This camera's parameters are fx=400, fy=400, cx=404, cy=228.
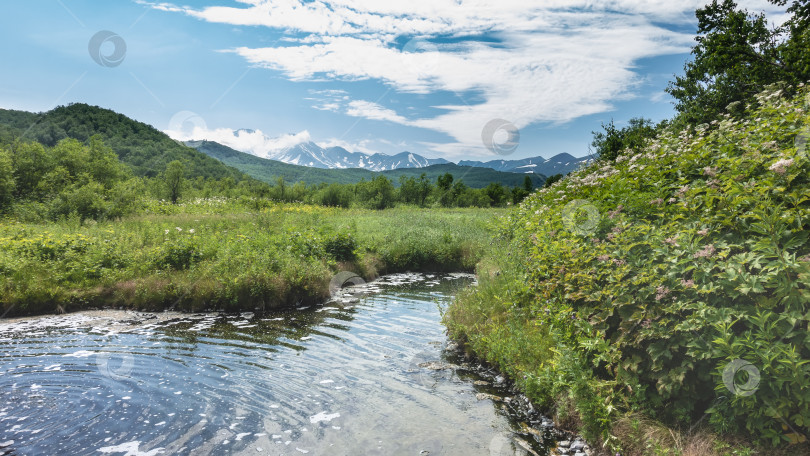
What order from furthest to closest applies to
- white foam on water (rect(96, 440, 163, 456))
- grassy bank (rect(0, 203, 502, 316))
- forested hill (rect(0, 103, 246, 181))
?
forested hill (rect(0, 103, 246, 181)), grassy bank (rect(0, 203, 502, 316)), white foam on water (rect(96, 440, 163, 456))

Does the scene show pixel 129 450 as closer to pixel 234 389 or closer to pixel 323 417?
pixel 234 389

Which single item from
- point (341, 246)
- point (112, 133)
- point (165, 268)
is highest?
point (112, 133)

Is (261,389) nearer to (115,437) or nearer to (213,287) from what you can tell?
(115,437)

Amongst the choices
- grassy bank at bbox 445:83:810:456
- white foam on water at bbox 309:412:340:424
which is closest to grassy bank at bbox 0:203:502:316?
white foam on water at bbox 309:412:340:424

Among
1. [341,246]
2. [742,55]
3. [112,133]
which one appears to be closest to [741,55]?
[742,55]

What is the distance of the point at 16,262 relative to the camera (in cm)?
1354

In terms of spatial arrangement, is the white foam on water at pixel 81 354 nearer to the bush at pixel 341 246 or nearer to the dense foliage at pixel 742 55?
the bush at pixel 341 246

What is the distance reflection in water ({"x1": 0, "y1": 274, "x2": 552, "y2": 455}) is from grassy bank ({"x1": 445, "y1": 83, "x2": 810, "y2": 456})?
1747 millimetres

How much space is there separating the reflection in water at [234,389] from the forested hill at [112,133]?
8989 centimetres

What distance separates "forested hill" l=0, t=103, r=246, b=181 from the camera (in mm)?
100438

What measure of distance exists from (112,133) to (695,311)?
140375 millimetres

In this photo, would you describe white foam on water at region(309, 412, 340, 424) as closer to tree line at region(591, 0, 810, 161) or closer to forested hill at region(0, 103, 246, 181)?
tree line at region(591, 0, 810, 161)

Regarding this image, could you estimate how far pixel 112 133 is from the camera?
4422 inches

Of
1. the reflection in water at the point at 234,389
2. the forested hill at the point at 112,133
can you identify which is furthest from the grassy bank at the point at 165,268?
the forested hill at the point at 112,133
